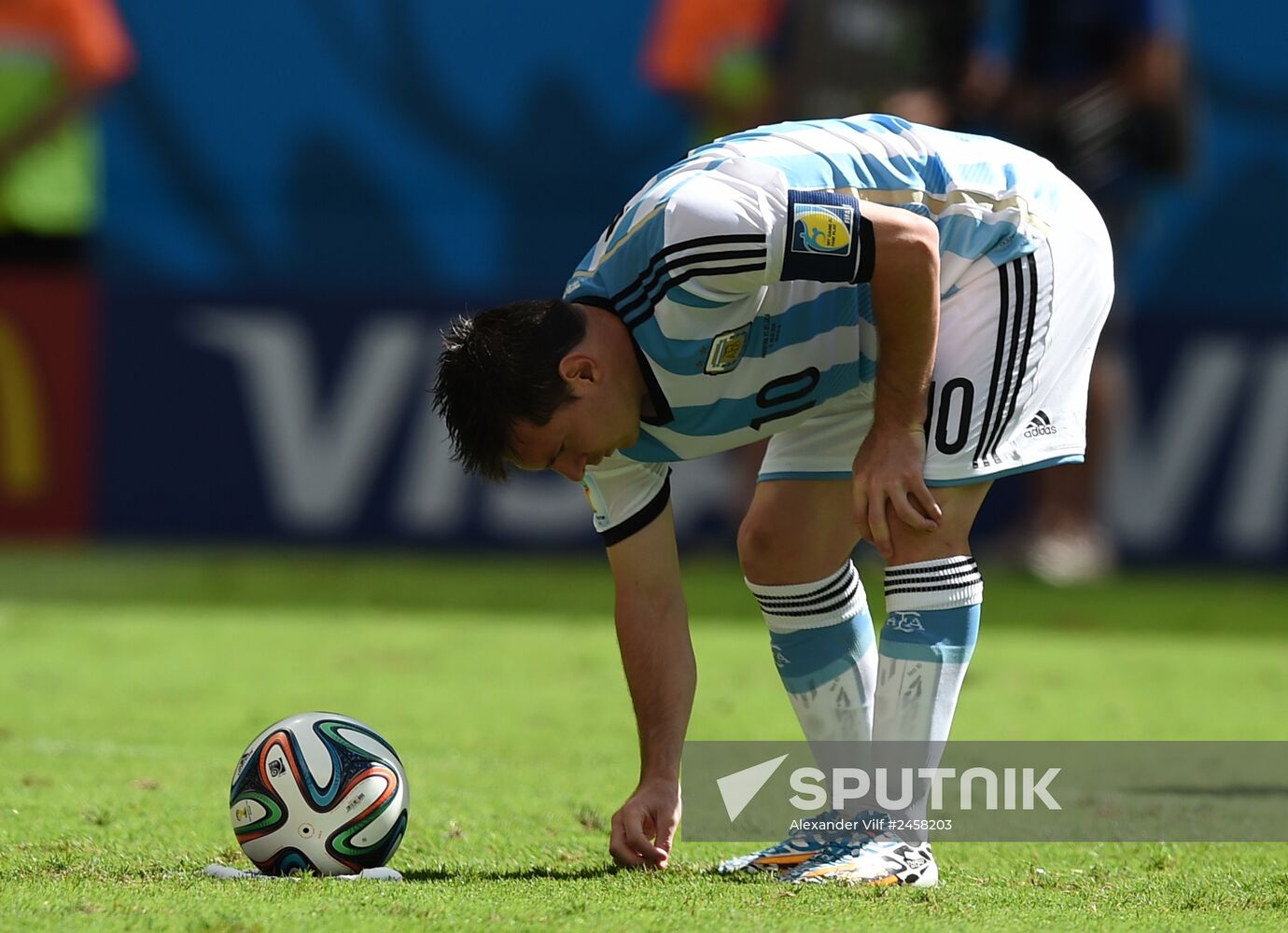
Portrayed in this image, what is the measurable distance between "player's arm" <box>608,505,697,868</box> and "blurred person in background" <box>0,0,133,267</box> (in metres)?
7.88

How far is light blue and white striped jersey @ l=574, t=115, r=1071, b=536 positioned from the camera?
346 cm

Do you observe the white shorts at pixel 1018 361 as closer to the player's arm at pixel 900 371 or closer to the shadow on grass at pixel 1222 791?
the player's arm at pixel 900 371

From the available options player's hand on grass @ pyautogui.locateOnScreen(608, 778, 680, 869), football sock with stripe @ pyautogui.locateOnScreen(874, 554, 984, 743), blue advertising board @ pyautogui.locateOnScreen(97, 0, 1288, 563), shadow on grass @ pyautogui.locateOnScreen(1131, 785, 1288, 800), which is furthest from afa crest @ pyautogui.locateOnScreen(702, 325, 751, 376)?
blue advertising board @ pyautogui.locateOnScreen(97, 0, 1288, 563)

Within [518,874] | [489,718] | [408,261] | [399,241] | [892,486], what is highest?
[892,486]

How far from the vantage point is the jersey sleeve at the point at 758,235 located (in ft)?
11.2

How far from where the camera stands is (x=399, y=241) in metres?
11.2

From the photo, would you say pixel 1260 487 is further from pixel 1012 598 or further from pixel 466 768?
pixel 466 768

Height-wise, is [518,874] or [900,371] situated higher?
[900,371]

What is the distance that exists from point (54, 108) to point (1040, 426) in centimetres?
884

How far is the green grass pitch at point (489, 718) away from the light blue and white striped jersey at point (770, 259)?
90 cm

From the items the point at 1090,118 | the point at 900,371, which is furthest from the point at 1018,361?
the point at 1090,118

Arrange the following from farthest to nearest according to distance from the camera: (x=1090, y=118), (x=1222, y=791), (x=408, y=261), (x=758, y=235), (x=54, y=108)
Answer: (x=54, y=108) → (x=408, y=261) → (x=1090, y=118) → (x=1222, y=791) → (x=758, y=235)

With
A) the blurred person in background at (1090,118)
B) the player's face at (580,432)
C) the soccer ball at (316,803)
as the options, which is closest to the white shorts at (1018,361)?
the player's face at (580,432)

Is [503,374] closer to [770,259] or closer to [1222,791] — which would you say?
[770,259]
